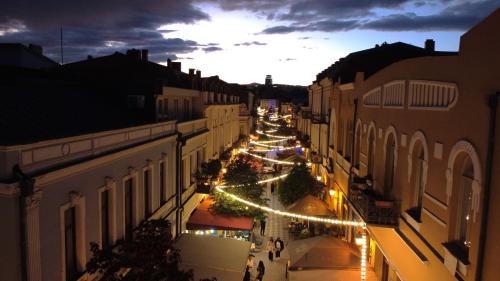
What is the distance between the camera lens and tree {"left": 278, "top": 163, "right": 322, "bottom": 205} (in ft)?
82.6

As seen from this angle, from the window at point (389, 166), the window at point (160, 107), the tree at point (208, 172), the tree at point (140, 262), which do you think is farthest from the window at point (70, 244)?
the tree at point (208, 172)

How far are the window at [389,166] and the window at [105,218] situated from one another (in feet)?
28.0

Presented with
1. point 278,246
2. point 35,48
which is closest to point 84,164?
point 278,246

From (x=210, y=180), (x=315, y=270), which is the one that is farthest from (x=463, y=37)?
(x=210, y=180)

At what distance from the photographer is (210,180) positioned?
79.3ft

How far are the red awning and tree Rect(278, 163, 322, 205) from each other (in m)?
4.54

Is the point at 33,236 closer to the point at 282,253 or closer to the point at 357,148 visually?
the point at 357,148

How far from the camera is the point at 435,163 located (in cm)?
966

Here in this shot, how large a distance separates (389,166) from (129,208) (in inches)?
329

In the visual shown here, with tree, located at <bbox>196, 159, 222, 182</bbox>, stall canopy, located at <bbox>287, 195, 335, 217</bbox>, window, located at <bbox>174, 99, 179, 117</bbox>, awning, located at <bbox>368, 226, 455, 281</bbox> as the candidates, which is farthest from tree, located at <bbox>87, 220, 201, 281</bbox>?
tree, located at <bbox>196, 159, 222, 182</bbox>

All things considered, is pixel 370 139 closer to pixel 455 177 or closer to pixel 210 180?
pixel 455 177

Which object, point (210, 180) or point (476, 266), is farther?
point (210, 180)

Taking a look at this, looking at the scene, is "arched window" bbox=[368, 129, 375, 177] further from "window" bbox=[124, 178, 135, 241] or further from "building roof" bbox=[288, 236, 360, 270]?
"window" bbox=[124, 178, 135, 241]

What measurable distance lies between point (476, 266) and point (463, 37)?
13.9 feet
